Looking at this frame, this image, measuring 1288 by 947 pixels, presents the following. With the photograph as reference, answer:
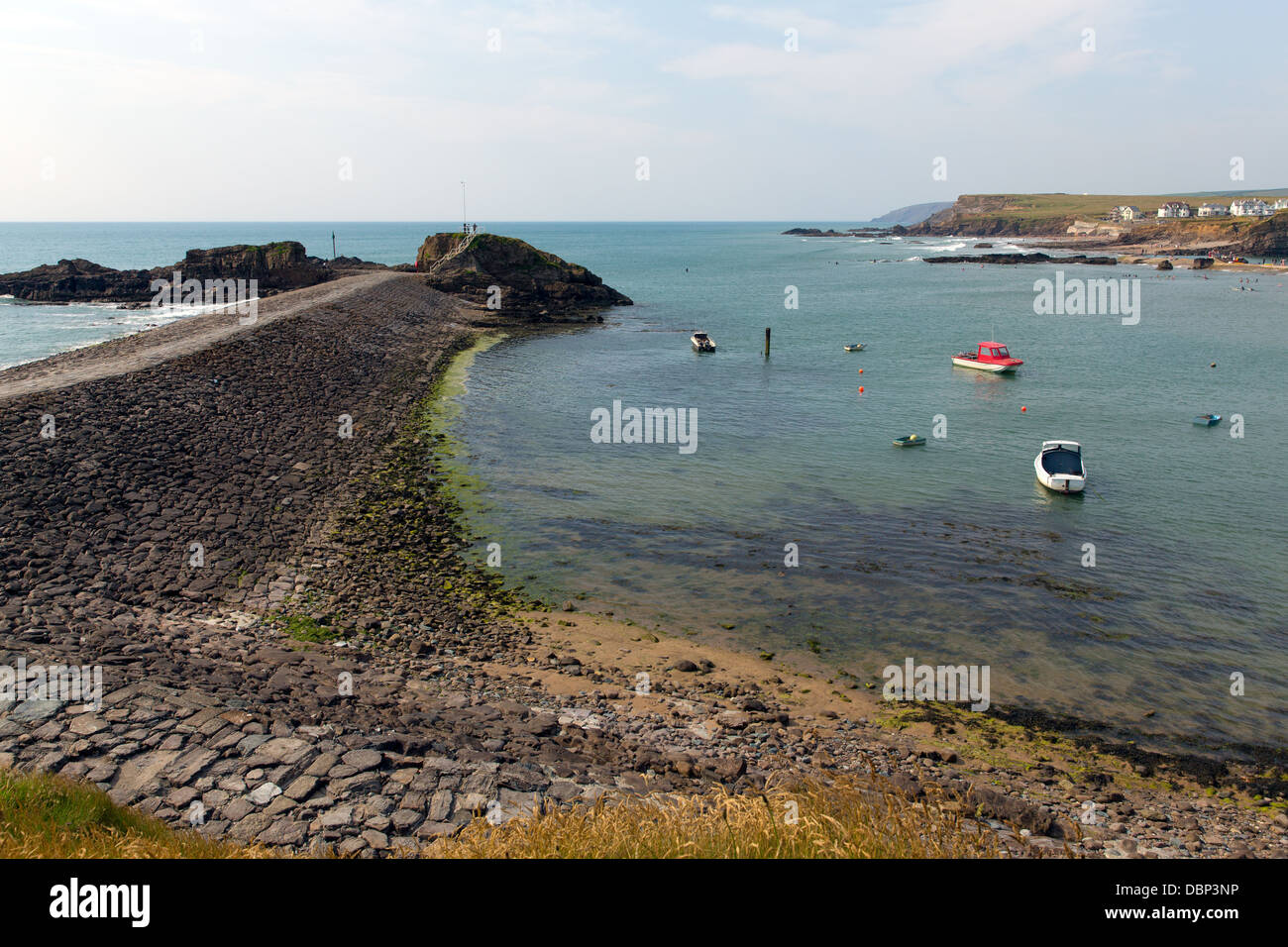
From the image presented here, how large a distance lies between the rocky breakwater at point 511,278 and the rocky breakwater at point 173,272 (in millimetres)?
13121

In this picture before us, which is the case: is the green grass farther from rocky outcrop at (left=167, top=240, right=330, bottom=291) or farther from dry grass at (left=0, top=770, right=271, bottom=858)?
rocky outcrop at (left=167, top=240, right=330, bottom=291)

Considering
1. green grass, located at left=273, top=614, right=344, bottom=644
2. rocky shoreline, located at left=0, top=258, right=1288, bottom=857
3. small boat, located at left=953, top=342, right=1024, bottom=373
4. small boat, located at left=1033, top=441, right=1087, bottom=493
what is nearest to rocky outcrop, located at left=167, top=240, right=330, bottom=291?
rocky shoreline, located at left=0, top=258, right=1288, bottom=857

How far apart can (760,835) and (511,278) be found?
3214 inches

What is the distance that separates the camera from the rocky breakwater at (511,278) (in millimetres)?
79500

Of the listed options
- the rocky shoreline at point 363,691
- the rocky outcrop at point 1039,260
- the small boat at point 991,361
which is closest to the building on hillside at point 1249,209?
the rocky outcrop at point 1039,260

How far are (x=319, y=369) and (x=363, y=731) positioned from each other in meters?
32.3

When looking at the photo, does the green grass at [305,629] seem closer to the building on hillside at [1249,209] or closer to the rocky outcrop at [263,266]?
the rocky outcrop at [263,266]

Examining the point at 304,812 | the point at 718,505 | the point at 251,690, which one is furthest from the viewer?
the point at 718,505

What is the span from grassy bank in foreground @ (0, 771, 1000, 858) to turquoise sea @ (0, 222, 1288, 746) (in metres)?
9.81

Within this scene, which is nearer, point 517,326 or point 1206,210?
point 517,326

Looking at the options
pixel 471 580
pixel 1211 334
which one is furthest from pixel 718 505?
pixel 1211 334

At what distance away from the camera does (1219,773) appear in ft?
44.4

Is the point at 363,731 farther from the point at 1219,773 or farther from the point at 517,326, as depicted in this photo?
the point at 517,326

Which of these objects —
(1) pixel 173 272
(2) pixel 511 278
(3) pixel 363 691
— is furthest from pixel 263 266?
(3) pixel 363 691
